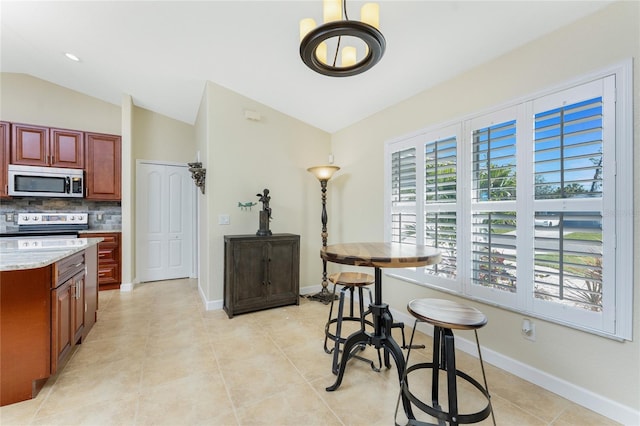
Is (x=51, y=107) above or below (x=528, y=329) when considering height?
above

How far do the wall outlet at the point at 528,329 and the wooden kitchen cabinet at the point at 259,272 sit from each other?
7.89ft

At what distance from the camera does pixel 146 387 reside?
194cm

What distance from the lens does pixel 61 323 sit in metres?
1.99

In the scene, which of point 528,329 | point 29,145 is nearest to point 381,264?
point 528,329

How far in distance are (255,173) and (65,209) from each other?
339 centimetres

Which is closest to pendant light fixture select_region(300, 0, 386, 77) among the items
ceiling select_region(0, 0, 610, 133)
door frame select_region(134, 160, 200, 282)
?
ceiling select_region(0, 0, 610, 133)

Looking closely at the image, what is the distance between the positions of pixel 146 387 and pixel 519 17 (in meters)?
3.61

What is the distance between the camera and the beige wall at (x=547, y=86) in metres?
1.60

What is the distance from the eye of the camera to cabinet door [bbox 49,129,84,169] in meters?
4.19

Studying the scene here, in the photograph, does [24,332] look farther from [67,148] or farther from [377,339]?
[67,148]

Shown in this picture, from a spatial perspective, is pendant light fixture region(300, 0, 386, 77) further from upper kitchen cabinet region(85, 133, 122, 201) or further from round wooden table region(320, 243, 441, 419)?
upper kitchen cabinet region(85, 133, 122, 201)

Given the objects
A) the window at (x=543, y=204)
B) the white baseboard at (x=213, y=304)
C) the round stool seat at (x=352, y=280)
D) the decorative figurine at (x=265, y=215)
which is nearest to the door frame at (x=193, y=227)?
the white baseboard at (x=213, y=304)

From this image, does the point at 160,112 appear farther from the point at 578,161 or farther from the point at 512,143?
the point at 578,161

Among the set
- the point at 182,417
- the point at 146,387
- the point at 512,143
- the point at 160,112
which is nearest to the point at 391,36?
the point at 512,143
